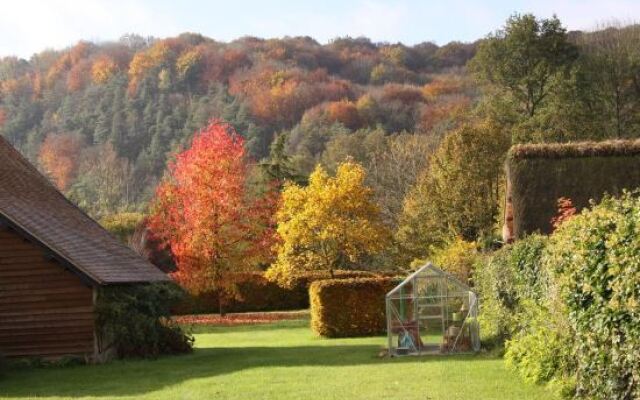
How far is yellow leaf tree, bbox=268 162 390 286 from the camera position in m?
37.3

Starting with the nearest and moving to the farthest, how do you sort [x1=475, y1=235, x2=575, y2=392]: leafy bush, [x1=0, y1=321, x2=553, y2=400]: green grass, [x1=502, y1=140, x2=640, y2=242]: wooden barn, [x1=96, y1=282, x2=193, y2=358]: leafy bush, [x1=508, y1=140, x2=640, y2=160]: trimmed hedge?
[x1=475, y1=235, x2=575, y2=392]: leafy bush < [x1=0, y1=321, x2=553, y2=400]: green grass < [x1=96, y1=282, x2=193, y2=358]: leafy bush < [x1=502, y1=140, x2=640, y2=242]: wooden barn < [x1=508, y1=140, x2=640, y2=160]: trimmed hedge

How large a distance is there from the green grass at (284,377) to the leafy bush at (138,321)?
81 centimetres

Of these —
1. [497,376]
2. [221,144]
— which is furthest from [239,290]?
[497,376]

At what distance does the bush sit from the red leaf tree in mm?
9078

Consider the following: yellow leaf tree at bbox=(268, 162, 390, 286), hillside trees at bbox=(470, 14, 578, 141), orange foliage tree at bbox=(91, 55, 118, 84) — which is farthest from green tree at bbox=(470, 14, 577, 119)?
orange foliage tree at bbox=(91, 55, 118, 84)

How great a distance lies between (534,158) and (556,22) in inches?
756

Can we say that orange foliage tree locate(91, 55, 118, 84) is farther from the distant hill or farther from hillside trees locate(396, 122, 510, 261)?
hillside trees locate(396, 122, 510, 261)

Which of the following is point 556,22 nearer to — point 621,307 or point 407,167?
point 407,167

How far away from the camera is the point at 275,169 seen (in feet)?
191

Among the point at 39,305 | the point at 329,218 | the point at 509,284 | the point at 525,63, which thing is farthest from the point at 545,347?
the point at 525,63

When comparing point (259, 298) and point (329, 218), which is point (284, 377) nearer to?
point (329, 218)

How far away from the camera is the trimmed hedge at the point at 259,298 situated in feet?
142

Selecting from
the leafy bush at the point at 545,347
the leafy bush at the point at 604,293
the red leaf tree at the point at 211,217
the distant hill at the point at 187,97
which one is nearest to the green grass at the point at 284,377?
the leafy bush at the point at 545,347

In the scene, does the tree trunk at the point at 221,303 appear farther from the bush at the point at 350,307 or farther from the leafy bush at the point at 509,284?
the leafy bush at the point at 509,284
